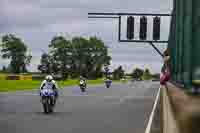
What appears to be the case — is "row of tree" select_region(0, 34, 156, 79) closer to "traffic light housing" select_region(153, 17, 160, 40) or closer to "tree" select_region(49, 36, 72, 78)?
"tree" select_region(49, 36, 72, 78)

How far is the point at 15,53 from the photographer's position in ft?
598

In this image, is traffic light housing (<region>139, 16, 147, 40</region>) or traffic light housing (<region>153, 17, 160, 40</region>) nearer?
traffic light housing (<region>153, 17, 160, 40</region>)

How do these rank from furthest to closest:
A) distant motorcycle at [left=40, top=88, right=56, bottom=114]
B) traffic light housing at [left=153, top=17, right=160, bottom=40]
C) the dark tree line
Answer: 1. the dark tree line
2. traffic light housing at [left=153, top=17, right=160, bottom=40]
3. distant motorcycle at [left=40, top=88, right=56, bottom=114]

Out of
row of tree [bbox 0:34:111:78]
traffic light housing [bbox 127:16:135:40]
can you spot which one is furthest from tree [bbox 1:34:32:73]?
traffic light housing [bbox 127:16:135:40]

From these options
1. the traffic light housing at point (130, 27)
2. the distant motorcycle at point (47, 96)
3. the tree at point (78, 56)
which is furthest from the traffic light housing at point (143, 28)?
the tree at point (78, 56)

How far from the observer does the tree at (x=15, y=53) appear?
597ft

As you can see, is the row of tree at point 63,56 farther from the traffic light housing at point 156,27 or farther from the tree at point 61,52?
the traffic light housing at point 156,27

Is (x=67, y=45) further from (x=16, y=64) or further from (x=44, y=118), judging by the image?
(x=44, y=118)

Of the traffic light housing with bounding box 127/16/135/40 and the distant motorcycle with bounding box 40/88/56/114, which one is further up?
the traffic light housing with bounding box 127/16/135/40

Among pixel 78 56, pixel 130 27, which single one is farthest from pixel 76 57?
pixel 130 27

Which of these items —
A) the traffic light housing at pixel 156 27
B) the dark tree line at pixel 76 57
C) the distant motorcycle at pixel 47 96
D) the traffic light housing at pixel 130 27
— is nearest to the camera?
the distant motorcycle at pixel 47 96

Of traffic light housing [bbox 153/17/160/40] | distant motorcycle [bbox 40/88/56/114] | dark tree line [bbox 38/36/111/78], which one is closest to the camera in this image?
distant motorcycle [bbox 40/88/56/114]

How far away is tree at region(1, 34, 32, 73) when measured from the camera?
597 feet

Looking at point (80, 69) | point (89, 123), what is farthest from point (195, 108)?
point (80, 69)
